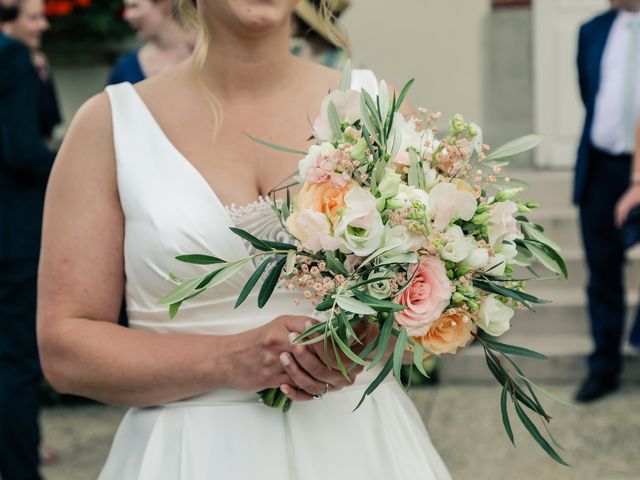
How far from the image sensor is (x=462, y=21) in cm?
812

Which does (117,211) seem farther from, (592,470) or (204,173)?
(592,470)

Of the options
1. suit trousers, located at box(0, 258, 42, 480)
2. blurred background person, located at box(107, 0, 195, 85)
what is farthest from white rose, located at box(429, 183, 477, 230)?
suit trousers, located at box(0, 258, 42, 480)

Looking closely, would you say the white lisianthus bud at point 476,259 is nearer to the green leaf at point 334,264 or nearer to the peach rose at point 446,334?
the peach rose at point 446,334

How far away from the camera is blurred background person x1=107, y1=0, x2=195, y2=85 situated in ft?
14.6

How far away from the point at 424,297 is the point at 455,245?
0.10 meters

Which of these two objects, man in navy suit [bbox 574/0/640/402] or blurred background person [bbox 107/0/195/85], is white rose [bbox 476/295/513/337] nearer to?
blurred background person [bbox 107/0/195/85]

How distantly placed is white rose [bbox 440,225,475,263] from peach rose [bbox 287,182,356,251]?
17 cm

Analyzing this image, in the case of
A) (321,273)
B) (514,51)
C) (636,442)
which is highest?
(321,273)

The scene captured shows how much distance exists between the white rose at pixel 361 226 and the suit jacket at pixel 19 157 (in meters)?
2.96

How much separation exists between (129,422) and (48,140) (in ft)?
11.3

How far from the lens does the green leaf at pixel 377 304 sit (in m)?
1.57

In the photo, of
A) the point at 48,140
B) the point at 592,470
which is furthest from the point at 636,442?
the point at 48,140

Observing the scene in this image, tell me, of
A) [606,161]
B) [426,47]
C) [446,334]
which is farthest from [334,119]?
[426,47]

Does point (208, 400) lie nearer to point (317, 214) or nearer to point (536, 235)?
point (317, 214)
